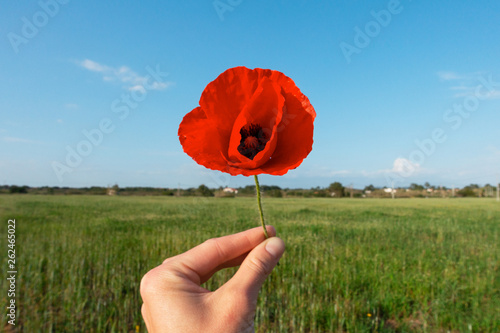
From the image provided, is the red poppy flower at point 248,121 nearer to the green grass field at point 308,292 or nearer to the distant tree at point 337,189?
the green grass field at point 308,292

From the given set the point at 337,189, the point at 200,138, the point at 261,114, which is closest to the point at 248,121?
the point at 261,114

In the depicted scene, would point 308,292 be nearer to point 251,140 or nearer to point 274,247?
point 274,247

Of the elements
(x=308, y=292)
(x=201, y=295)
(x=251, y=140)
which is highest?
(x=251, y=140)

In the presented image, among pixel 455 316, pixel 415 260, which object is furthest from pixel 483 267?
pixel 455 316

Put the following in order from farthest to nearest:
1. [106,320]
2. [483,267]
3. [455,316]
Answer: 1. [483,267]
2. [455,316]
3. [106,320]

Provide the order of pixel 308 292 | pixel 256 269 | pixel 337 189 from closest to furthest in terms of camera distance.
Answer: pixel 256 269 → pixel 308 292 → pixel 337 189

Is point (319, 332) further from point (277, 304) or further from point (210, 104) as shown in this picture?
point (210, 104)

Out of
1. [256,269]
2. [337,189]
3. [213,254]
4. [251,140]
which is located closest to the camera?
[251,140]

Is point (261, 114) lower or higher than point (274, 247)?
higher
